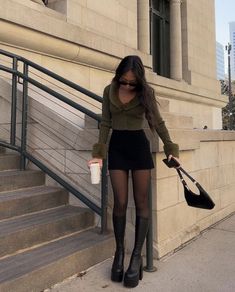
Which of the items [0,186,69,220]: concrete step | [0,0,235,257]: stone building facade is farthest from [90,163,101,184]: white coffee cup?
[0,186,69,220]: concrete step

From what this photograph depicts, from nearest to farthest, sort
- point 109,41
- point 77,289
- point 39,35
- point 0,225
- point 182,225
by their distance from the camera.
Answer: point 77,289, point 0,225, point 182,225, point 39,35, point 109,41

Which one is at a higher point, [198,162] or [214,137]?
[214,137]

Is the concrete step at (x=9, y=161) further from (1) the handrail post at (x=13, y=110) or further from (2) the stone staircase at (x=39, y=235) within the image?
(1) the handrail post at (x=13, y=110)

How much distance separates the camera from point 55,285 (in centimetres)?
315

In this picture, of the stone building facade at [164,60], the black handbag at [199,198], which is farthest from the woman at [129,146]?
the stone building facade at [164,60]

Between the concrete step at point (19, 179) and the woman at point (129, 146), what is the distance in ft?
4.90

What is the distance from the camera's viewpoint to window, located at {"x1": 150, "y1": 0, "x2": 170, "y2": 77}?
12906 mm

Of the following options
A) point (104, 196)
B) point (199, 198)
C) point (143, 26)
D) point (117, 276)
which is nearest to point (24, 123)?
point (104, 196)

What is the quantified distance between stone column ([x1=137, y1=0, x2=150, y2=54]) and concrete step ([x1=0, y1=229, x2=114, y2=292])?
7.79 meters

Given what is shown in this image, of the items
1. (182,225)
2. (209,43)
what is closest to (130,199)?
(182,225)

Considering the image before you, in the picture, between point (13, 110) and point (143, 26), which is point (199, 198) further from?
point (143, 26)

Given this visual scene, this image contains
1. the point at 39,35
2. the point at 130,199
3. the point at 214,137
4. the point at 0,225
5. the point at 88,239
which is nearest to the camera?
the point at 0,225

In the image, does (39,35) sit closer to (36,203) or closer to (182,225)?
(36,203)

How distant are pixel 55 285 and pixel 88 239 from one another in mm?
723
